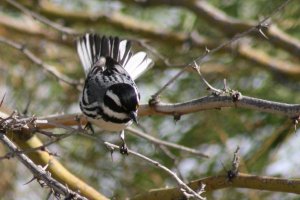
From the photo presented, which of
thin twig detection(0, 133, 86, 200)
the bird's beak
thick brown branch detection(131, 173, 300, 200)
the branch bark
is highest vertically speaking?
the bird's beak

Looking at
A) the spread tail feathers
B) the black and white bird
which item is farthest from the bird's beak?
the spread tail feathers

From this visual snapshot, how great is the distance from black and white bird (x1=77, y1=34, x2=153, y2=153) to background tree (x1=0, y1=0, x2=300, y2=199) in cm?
10

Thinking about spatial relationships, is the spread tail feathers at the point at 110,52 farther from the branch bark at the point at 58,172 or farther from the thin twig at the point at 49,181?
the thin twig at the point at 49,181

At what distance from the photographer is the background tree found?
380 cm

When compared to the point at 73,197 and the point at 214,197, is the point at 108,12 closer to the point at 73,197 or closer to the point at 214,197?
the point at 214,197

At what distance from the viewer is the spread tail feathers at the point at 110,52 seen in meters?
3.62

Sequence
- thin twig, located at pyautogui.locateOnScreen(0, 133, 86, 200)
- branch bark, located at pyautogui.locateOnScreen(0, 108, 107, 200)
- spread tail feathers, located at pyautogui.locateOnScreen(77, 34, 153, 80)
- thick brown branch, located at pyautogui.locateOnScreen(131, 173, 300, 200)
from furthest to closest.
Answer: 1. spread tail feathers, located at pyautogui.locateOnScreen(77, 34, 153, 80)
2. branch bark, located at pyautogui.locateOnScreen(0, 108, 107, 200)
3. thick brown branch, located at pyautogui.locateOnScreen(131, 173, 300, 200)
4. thin twig, located at pyautogui.locateOnScreen(0, 133, 86, 200)

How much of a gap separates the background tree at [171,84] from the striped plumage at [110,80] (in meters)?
0.10

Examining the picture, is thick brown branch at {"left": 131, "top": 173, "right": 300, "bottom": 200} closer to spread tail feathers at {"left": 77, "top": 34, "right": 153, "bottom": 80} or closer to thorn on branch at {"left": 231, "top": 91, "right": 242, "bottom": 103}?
thorn on branch at {"left": 231, "top": 91, "right": 242, "bottom": 103}

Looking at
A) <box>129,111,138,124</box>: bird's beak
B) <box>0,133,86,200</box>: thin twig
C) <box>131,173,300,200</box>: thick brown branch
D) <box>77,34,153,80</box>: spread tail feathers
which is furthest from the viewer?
<box>77,34,153,80</box>: spread tail feathers

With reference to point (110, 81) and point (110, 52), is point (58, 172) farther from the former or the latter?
point (110, 52)

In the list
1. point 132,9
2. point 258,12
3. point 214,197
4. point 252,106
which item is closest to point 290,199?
point 214,197

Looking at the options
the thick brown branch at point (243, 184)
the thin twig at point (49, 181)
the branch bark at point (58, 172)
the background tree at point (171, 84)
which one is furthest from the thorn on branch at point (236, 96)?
the background tree at point (171, 84)

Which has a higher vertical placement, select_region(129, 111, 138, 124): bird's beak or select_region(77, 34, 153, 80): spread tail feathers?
select_region(77, 34, 153, 80): spread tail feathers
